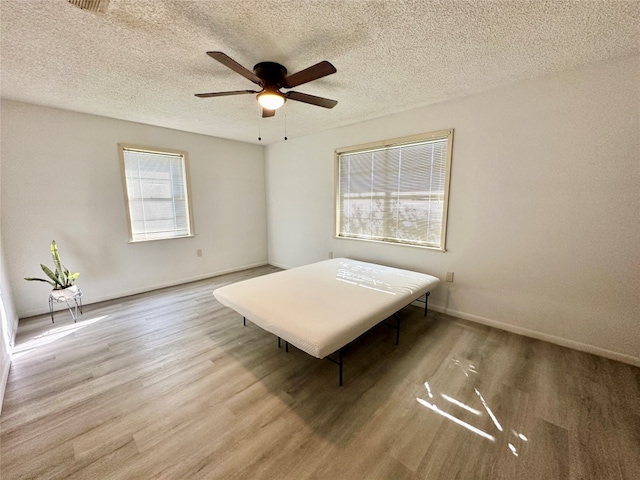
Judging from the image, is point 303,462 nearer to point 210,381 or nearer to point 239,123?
point 210,381

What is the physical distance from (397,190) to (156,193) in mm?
3484

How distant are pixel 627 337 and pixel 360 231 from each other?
272 cm

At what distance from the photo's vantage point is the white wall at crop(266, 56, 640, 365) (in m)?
2.01

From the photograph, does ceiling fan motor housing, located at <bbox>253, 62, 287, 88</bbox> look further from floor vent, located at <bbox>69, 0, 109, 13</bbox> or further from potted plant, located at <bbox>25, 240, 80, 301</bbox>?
potted plant, located at <bbox>25, 240, 80, 301</bbox>

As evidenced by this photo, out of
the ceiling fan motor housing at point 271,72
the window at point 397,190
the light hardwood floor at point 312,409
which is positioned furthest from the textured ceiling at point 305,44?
the light hardwood floor at point 312,409

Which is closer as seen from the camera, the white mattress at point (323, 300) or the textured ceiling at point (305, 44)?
the textured ceiling at point (305, 44)

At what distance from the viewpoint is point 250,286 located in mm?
2537

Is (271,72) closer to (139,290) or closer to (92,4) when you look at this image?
(92,4)

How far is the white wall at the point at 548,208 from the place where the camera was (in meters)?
2.01

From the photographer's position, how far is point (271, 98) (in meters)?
1.99

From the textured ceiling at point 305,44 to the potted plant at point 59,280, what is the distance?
1693mm

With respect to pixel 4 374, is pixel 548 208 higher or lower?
higher

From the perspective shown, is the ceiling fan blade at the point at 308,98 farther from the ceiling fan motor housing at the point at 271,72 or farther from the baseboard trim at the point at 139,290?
the baseboard trim at the point at 139,290

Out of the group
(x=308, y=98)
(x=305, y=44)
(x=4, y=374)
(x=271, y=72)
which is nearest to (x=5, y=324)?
(x=4, y=374)
